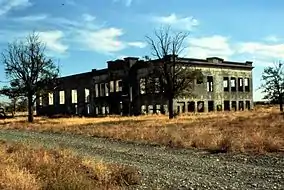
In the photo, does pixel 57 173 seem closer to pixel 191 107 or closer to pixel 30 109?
pixel 30 109

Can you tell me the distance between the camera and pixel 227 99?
82938 mm

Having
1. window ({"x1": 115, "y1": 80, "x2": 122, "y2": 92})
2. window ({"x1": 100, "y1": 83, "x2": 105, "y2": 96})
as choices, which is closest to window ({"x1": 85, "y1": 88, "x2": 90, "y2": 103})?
window ({"x1": 100, "y1": 83, "x2": 105, "y2": 96})

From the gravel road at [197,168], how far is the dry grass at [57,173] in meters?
0.75

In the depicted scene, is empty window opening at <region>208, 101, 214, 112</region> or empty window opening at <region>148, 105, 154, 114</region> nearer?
empty window opening at <region>148, 105, 154, 114</region>

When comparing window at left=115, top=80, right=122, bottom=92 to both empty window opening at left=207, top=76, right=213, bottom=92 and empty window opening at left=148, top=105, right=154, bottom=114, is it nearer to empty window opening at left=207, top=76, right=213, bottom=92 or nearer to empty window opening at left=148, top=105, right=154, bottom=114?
empty window opening at left=148, top=105, right=154, bottom=114

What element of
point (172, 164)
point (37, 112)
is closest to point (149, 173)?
point (172, 164)

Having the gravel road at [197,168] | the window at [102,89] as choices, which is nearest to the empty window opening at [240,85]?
the window at [102,89]

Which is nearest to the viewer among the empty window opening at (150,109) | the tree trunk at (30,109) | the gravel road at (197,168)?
the gravel road at (197,168)

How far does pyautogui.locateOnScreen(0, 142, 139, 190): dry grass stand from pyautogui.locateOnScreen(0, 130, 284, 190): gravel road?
2.48 feet

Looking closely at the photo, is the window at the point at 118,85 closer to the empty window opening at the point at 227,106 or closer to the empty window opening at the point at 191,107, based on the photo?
the empty window opening at the point at 191,107

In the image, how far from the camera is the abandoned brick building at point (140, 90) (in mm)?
76312

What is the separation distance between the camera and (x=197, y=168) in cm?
1471

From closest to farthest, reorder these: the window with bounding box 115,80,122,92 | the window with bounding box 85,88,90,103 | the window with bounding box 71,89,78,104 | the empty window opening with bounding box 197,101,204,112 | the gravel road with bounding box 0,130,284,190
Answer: the gravel road with bounding box 0,130,284,190 < the empty window opening with bounding box 197,101,204,112 < the window with bounding box 115,80,122,92 < the window with bounding box 85,88,90,103 < the window with bounding box 71,89,78,104

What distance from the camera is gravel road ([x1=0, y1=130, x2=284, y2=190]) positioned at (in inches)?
472
